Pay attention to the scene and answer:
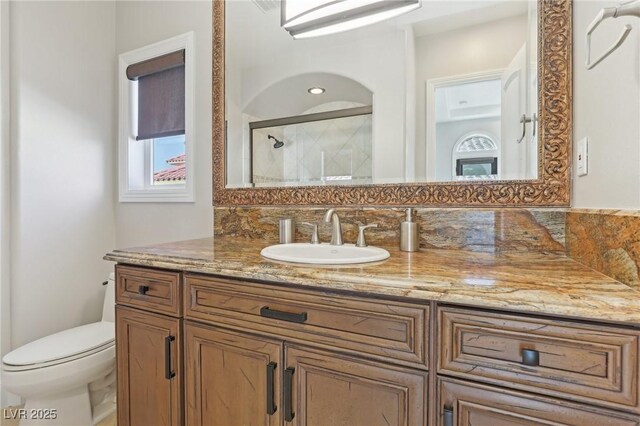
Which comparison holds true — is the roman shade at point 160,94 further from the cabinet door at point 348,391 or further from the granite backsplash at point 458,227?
the cabinet door at point 348,391

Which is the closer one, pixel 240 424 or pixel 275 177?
pixel 240 424

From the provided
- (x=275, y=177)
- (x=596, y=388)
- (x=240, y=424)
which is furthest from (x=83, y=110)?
(x=596, y=388)

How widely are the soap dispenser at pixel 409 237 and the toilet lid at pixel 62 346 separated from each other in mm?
1500

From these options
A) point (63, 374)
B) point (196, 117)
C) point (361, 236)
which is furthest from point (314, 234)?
point (63, 374)

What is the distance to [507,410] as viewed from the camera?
696mm

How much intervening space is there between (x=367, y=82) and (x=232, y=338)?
1166mm

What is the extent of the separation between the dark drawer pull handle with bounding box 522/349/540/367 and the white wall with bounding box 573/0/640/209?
38 cm

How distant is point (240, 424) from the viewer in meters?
1.03

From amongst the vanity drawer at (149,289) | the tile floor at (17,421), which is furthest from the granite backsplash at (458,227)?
the tile floor at (17,421)

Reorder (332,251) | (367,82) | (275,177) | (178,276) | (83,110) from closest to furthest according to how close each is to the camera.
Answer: (178,276)
(332,251)
(367,82)
(275,177)
(83,110)

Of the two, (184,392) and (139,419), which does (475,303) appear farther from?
(139,419)

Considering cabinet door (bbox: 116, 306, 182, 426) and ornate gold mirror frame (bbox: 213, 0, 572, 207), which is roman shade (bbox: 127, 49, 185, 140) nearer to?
cabinet door (bbox: 116, 306, 182, 426)

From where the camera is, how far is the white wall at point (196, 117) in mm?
1885

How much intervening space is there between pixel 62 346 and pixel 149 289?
824mm
